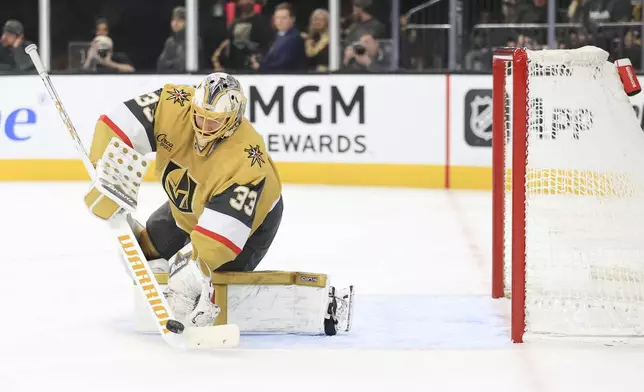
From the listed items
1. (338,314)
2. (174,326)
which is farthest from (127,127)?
(338,314)

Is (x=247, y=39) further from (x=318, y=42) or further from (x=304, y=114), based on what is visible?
(x=304, y=114)

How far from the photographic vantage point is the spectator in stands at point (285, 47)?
29.3ft

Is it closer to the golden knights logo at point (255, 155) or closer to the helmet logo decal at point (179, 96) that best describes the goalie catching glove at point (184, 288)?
the golden knights logo at point (255, 155)

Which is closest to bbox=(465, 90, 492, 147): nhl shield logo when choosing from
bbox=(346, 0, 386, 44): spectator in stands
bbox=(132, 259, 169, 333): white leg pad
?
bbox=(346, 0, 386, 44): spectator in stands

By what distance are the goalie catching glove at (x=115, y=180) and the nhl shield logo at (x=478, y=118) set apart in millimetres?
4914

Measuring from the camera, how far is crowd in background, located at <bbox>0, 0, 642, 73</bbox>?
27.6 ft

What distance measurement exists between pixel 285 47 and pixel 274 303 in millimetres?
5158

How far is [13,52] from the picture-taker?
9352mm

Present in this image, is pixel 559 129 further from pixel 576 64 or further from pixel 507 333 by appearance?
pixel 507 333

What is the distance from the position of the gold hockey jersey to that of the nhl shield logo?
15.6 ft

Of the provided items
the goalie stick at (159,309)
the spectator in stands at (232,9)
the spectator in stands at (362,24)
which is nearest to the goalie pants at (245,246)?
the goalie stick at (159,309)

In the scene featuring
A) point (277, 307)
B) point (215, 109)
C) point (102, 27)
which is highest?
point (215, 109)

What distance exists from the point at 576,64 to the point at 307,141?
16.4ft

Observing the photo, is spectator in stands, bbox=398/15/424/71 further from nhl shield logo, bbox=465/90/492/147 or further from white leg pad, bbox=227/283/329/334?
white leg pad, bbox=227/283/329/334
